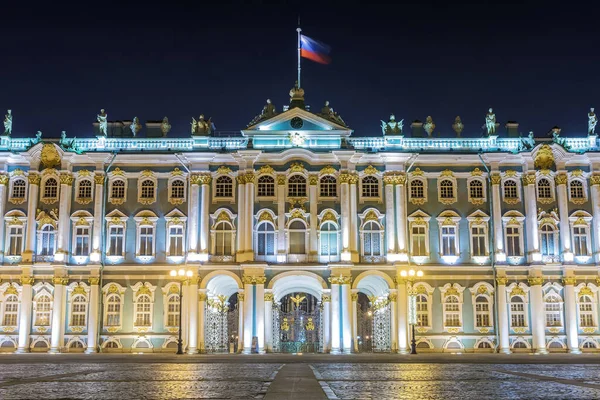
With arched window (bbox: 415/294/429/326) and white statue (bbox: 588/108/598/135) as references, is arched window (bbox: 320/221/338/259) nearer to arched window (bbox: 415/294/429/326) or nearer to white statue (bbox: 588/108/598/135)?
arched window (bbox: 415/294/429/326)

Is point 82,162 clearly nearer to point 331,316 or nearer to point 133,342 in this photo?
point 133,342

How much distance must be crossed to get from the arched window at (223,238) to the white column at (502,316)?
57.4ft

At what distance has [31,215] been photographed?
53969mm

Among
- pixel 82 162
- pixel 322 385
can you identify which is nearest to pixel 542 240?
pixel 82 162

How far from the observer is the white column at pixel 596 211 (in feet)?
176

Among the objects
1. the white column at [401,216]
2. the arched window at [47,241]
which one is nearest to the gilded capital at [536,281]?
the white column at [401,216]

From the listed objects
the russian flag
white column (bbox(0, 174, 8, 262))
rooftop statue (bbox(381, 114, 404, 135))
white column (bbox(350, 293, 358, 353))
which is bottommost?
white column (bbox(350, 293, 358, 353))

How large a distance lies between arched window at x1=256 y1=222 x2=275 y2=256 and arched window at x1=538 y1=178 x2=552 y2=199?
1797 cm

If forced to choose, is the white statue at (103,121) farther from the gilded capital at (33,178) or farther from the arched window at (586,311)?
the arched window at (586,311)

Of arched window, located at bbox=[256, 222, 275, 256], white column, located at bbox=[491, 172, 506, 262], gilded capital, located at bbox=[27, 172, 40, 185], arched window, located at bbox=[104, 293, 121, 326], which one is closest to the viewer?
arched window, located at bbox=[104, 293, 121, 326]

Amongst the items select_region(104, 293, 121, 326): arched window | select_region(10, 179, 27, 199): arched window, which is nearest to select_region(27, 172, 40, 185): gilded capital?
select_region(10, 179, 27, 199): arched window

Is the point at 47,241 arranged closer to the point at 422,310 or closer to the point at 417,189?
the point at 417,189

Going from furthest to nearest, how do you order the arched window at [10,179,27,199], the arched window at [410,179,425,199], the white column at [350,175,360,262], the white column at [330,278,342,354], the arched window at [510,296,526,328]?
1. the arched window at [410,179,425,199]
2. the arched window at [10,179,27,199]
3. the arched window at [510,296,526,328]
4. the white column at [350,175,360,262]
5. the white column at [330,278,342,354]

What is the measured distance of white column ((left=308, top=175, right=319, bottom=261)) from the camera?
5284 centimetres
